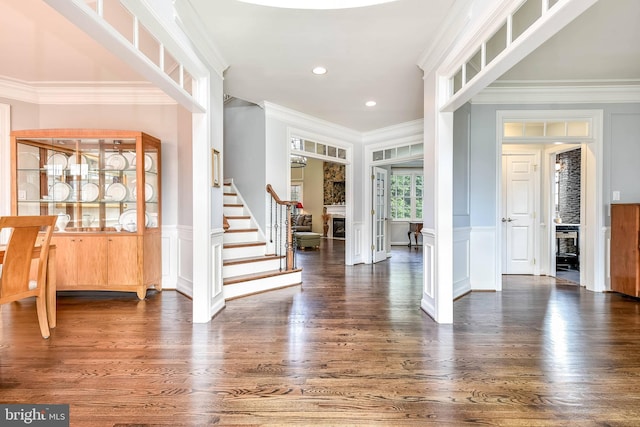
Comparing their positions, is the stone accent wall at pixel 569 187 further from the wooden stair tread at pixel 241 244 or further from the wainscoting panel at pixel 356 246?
the wooden stair tread at pixel 241 244

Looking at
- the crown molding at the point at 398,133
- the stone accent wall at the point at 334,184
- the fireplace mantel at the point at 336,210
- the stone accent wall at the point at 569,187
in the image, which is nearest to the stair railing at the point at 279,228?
the crown molding at the point at 398,133

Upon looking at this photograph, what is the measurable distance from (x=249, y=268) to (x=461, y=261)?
2725 millimetres

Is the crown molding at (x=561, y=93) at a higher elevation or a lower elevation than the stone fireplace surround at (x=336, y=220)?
higher

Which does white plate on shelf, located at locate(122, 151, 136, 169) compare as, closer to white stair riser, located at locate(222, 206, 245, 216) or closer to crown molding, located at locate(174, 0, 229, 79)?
white stair riser, located at locate(222, 206, 245, 216)

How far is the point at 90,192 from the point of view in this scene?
12.6ft

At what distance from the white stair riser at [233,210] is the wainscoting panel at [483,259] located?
3.36 meters

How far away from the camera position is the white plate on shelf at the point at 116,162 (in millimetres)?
3848

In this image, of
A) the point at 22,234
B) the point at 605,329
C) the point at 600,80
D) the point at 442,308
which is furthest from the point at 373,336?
the point at 600,80

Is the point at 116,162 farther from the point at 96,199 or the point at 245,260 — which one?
the point at 245,260

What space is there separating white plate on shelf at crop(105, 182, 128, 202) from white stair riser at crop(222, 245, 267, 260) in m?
1.44

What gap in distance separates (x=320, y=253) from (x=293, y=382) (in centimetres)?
581

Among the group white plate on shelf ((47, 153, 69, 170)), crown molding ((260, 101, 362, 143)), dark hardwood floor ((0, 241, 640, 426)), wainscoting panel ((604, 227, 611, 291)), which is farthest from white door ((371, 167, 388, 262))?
white plate on shelf ((47, 153, 69, 170))

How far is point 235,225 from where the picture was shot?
463 centimetres

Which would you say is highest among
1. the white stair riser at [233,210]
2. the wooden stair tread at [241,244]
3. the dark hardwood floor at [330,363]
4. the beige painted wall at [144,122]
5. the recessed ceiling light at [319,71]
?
the recessed ceiling light at [319,71]
